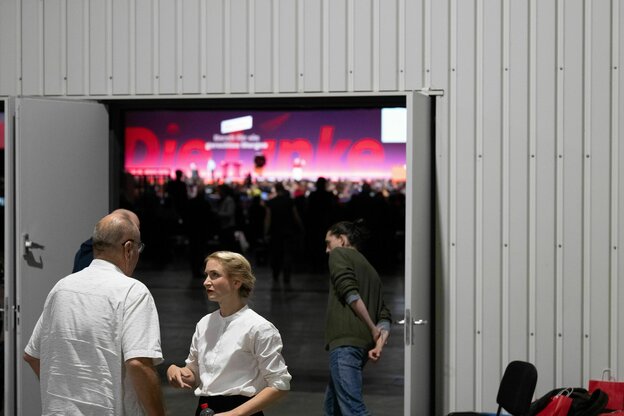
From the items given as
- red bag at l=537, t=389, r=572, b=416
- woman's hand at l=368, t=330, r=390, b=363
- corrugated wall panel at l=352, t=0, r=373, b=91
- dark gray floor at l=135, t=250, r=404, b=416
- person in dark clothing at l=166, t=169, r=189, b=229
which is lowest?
dark gray floor at l=135, t=250, r=404, b=416

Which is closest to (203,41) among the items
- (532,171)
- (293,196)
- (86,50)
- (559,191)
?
(86,50)

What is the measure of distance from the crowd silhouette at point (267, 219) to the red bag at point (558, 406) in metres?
11.4

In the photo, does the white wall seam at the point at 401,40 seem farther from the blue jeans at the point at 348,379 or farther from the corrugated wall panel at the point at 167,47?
the blue jeans at the point at 348,379

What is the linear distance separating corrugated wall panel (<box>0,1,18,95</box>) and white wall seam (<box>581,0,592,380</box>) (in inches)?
153

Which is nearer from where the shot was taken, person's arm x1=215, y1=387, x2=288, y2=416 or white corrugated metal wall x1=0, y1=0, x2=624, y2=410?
person's arm x1=215, y1=387, x2=288, y2=416

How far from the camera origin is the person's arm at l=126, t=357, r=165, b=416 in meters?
4.00

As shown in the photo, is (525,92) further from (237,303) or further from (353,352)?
(237,303)

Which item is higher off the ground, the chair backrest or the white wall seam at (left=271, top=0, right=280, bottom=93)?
the white wall seam at (left=271, top=0, right=280, bottom=93)

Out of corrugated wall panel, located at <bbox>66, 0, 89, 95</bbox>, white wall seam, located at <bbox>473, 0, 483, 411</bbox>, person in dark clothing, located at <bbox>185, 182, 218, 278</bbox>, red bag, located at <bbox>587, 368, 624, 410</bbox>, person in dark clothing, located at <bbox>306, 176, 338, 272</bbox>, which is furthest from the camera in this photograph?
person in dark clothing, located at <bbox>306, 176, 338, 272</bbox>

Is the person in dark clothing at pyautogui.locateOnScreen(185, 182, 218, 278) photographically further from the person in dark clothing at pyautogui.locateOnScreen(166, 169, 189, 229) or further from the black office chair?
the black office chair

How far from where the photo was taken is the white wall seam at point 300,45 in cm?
698

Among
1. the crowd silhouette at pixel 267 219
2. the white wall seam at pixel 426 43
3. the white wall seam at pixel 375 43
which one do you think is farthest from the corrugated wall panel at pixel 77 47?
the crowd silhouette at pixel 267 219

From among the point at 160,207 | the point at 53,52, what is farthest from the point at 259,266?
the point at 53,52

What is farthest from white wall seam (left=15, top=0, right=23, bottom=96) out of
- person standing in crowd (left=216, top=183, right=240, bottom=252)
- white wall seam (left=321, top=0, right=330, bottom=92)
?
person standing in crowd (left=216, top=183, right=240, bottom=252)
